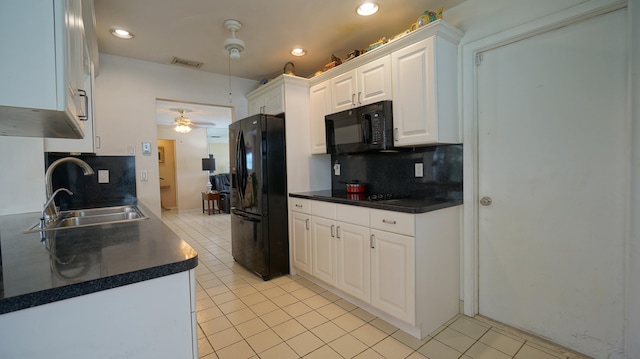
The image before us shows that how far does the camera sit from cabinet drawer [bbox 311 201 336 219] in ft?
8.05

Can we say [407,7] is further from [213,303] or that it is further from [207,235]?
[207,235]

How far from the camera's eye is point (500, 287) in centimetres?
204

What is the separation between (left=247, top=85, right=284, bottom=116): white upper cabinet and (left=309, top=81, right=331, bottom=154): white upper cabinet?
0.32 m

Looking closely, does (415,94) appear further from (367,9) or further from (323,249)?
(323,249)

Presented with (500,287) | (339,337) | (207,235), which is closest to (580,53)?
(500,287)

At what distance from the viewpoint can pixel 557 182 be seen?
1.77 metres

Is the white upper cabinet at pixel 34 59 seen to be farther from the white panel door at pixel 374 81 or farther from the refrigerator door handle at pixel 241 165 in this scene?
the refrigerator door handle at pixel 241 165

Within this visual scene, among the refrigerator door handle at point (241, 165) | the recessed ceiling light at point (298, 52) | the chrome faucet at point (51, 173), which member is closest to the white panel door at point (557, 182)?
the recessed ceiling light at point (298, 52)

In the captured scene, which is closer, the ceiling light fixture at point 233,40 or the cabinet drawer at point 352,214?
the cabinet drawer at point 352,214

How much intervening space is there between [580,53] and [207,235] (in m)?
5.01

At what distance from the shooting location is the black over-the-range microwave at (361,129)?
87.7 inches

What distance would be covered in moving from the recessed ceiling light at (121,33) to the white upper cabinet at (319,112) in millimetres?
1687

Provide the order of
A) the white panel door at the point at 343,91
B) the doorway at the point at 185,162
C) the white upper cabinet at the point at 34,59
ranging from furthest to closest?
the doorway at the point at 185,162 → the white panel door at the point at 343,91 → the white upper cabinet at the point at 34,59

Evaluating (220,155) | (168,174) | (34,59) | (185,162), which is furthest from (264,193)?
(220,155)
